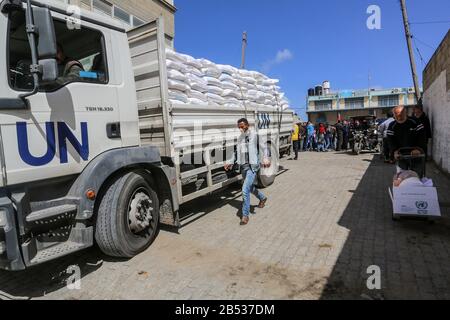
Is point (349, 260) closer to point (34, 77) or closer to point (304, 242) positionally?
point (304, 242)

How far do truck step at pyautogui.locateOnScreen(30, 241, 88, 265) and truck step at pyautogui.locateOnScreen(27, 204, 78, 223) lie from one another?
30 centimetres

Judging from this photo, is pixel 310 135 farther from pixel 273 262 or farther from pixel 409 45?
pixel 273 262

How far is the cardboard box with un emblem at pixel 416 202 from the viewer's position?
4582 mm

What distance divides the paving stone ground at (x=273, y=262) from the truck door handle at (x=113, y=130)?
150cm

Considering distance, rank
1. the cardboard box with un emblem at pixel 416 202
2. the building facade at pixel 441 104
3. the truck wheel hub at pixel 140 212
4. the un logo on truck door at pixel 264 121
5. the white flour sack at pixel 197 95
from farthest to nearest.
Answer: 1. the building facade at pixel 441 104
2. the un logo on truck door at pixel 264 121
3. the white flour sack at pixel 197 95
4. the cardboard box with un emblem at pixel 416 202
5. the truck wheel hub at pixel 140 212

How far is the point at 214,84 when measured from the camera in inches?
238

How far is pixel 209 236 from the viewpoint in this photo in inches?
190

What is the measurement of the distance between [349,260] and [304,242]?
0.73m

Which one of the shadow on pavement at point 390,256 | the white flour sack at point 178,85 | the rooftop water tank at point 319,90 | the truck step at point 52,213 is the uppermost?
the rooftop water tank at point 319,90

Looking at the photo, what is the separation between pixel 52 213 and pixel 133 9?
11097 mm

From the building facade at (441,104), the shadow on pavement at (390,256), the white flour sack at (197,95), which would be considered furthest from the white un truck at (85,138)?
the building facade at (441,104)

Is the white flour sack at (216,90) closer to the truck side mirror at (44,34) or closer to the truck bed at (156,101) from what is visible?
the truck bed at (156,101)

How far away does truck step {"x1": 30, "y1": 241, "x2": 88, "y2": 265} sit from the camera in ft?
9.74
